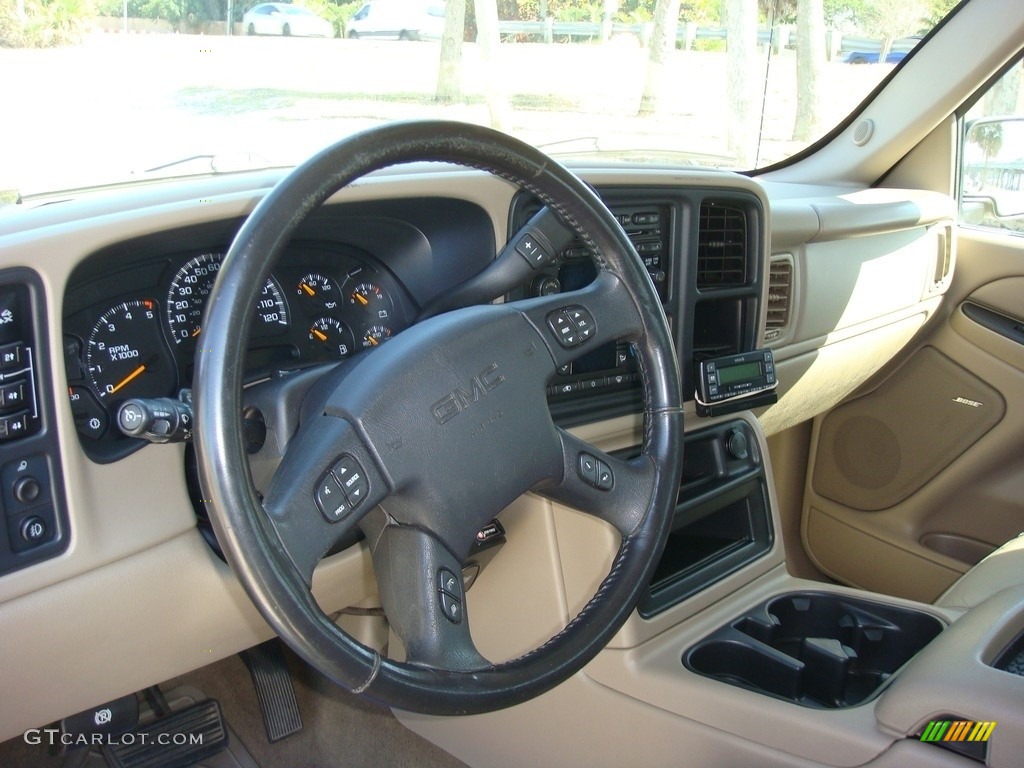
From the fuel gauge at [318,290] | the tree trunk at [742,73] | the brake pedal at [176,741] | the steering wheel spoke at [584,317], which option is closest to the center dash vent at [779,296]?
the tree trunk at [742,73]

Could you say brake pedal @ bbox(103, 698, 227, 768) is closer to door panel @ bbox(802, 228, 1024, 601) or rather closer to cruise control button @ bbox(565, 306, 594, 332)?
cruise control button @ bbox(565, 306, 594, 332)

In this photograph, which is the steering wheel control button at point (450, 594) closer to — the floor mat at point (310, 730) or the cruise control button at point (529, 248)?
the cruise control button at point (529, 248)

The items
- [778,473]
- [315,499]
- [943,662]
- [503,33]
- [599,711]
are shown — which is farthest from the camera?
[778,473]

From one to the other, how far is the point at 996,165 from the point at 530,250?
83.1 inches

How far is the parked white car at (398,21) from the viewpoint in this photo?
1868mm

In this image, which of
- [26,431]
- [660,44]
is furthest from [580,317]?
[660,44]

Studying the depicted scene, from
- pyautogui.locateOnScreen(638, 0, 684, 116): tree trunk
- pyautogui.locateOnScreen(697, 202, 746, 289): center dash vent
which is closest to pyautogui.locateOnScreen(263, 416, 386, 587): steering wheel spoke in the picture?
pyautogui.locateOnScreen(697, 202, 746, 289): center dash vent

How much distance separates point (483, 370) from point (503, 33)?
1.09m

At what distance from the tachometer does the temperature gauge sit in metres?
0.25

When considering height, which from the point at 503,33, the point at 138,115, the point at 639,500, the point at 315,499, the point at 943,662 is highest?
the point at 503,33

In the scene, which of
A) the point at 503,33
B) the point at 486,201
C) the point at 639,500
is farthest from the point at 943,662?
the point at 503,33

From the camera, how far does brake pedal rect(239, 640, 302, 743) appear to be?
2.33 m

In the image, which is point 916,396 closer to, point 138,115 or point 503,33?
point 503,33

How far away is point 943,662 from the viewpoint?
1.56 metres
